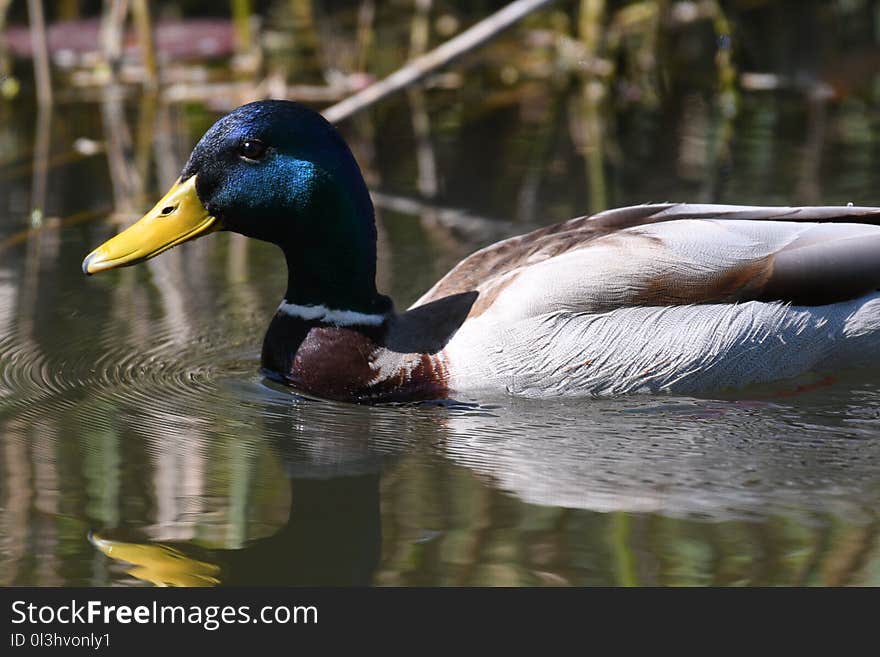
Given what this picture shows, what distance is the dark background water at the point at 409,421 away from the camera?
15.8 feet

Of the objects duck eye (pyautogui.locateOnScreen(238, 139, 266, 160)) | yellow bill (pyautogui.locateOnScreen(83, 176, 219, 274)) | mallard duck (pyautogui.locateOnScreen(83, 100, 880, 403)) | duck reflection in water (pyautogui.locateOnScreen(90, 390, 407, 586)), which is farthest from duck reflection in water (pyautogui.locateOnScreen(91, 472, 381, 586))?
duck eye (pyautogui.locateOnScreen(238, 139, 266, 160))

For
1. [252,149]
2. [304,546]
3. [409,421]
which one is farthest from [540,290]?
[304,546]

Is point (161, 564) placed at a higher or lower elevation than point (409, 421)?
lower

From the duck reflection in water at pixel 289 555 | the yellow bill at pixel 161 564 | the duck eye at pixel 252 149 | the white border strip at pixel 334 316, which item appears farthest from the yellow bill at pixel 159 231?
the yellow bill at pixel 161 564

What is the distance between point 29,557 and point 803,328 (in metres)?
3.22

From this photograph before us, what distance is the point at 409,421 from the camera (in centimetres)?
612

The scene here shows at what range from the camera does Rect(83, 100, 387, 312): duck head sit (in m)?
6.23

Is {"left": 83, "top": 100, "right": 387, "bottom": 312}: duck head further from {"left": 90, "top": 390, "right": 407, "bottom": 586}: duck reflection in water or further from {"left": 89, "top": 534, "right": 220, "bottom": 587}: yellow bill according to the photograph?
{"left": 89, "top": 534, "right": 220, "bottom": 587}: yellow bill

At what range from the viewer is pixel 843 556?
4.68 metres

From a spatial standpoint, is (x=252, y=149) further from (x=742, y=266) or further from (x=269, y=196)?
(x=742, y=266)

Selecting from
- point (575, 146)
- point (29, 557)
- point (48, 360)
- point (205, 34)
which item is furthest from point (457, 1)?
point (29, 557)

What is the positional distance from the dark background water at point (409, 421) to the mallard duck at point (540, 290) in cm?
14

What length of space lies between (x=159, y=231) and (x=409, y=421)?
1243mm

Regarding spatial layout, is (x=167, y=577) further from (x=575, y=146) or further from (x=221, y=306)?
(x=575, y=146)
